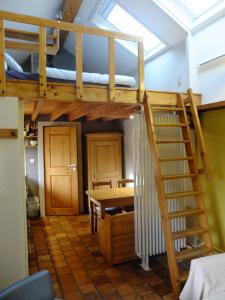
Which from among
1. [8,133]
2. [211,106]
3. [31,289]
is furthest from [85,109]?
[31,289]

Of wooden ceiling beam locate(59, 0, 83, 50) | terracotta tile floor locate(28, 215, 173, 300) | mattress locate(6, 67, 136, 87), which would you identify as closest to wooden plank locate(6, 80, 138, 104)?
mattress locate(6, 67, 136, 87)

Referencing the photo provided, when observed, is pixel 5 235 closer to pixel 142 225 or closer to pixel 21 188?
pixel 21 188

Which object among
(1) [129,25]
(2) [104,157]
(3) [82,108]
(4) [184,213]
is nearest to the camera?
(4) [184,213]

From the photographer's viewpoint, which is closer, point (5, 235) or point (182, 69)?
point (5, 235)

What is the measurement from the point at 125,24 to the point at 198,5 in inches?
56.1

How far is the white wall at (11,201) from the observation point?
2.52m

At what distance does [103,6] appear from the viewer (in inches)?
164

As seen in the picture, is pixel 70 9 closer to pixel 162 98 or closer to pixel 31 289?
pixel 162 98

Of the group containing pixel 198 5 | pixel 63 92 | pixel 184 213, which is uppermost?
pixel 198 5

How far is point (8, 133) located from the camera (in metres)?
2.52

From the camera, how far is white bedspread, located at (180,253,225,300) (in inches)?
83.0

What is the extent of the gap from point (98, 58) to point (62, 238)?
3.67 m

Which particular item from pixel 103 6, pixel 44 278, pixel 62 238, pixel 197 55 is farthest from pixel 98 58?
pixel 44 278

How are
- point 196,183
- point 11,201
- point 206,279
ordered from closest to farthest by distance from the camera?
point 206,279 < point 11,201 < point 196,183
